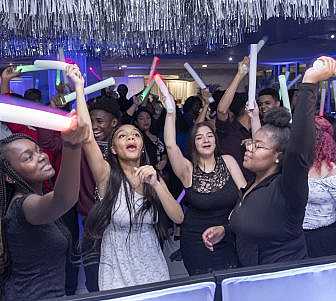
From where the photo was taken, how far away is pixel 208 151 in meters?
2.63

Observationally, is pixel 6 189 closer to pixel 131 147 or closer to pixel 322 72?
pixel 131 147

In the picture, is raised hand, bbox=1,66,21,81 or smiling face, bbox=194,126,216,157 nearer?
smiling face, bbox=194,126,216,157

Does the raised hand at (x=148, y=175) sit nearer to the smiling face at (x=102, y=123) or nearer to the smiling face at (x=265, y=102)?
the smiling face at (x=102, y=123)

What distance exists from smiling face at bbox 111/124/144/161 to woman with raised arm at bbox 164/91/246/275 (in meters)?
0.29

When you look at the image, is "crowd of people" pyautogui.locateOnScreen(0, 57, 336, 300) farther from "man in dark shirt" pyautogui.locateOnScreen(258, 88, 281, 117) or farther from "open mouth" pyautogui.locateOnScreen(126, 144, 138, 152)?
"man in dark shirt" pyautogui.locateOnScreen(258, 88, 281, 117)

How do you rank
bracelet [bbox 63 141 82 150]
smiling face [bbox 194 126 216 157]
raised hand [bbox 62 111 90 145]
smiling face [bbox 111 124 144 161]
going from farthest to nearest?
1. smiling face [bbox 194 126 216 157]
2. smiling face [bbox 111 124 144 161]
3. bracelet [bbox 63 141 82 150]
4. raised hand [bbox 62 111 90 145]

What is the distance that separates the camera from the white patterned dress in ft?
6.84

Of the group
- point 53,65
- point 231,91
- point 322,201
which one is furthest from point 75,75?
point 231,91

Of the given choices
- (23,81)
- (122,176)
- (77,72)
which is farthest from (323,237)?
(23,81)

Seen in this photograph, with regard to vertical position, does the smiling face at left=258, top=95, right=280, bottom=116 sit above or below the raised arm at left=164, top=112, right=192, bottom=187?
above

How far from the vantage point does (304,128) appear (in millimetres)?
1596

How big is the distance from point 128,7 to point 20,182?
2.58 feet

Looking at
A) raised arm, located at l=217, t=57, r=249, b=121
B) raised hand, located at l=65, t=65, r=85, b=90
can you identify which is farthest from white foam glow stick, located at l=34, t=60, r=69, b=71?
raised arm, located at l=217, t=57, r=249, b=121

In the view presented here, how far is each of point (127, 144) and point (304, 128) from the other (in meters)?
0.94
